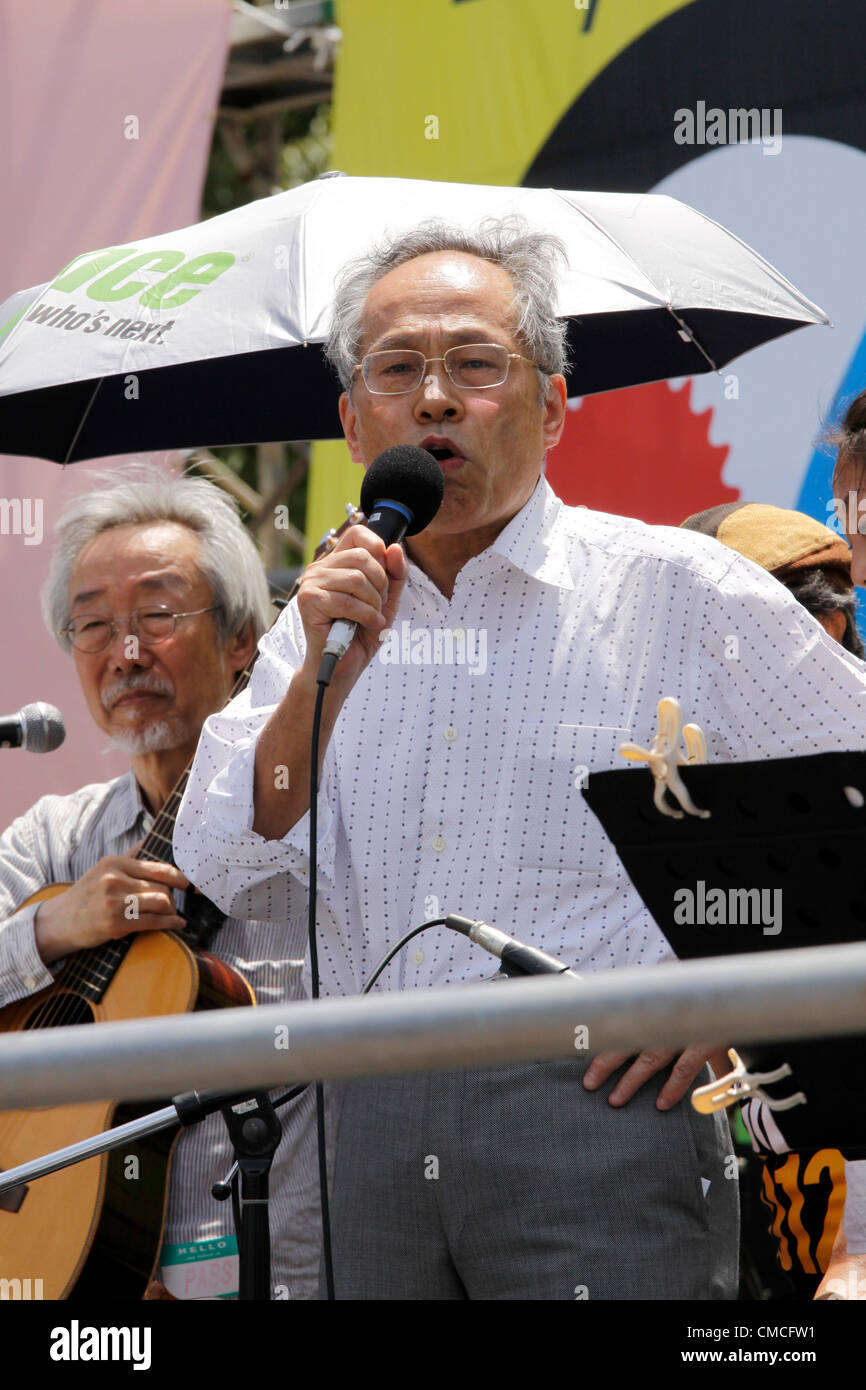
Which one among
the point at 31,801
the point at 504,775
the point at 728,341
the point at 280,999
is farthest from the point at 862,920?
the point at 31,801

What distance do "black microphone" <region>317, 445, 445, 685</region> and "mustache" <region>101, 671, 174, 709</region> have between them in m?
1.49

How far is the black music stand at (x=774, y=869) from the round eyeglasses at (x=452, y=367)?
1.11 m

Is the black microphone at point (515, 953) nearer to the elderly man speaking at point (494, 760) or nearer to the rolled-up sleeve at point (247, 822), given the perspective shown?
the elderly man speaking at point (494, 760)

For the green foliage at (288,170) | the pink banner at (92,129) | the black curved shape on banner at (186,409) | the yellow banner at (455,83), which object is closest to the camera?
the black curved shape on banner at (186,409)

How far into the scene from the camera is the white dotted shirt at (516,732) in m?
2.14

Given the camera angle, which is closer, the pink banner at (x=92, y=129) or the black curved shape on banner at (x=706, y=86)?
the black curved shape on banner at (x=706, y=86)

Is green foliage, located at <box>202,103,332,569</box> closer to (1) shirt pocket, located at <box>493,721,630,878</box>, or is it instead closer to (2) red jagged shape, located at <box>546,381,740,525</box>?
(2) red jagged shape, located at <box>546,381,740,525</box>

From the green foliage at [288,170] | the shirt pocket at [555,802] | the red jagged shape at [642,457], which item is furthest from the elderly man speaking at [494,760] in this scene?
the green foliage at [288,170]

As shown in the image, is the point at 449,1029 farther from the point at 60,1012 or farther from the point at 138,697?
the point at 138,697

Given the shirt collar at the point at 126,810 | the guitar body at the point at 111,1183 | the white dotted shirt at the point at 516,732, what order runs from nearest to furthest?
the white dotted shirt at the point at 516,732 < the guitar body at the point at 111,1183 < the shirt collar at the point at 126,810

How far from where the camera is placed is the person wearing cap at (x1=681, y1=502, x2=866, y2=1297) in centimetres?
239

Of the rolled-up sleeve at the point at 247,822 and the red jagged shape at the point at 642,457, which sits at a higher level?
the red jagged shape at the point at 642,457

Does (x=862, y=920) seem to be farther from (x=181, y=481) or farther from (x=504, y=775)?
(x=181, y=481)

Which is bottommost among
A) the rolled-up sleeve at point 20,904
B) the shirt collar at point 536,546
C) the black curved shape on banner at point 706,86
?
the rolled-up sleeve at point 20,904
